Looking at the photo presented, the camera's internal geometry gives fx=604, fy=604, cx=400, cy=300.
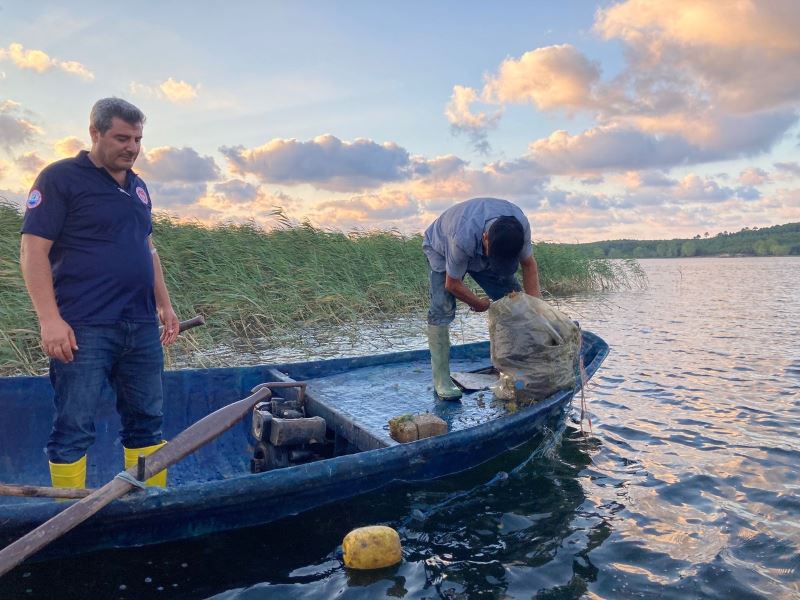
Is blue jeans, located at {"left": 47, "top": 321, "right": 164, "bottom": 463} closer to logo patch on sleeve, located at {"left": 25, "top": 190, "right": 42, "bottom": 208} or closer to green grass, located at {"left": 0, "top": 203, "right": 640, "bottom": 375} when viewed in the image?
logo patch on sleeve, located at {"left": 25, "top": 190, "right": 42, "bottom": 208}

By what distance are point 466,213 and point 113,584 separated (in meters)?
3.26

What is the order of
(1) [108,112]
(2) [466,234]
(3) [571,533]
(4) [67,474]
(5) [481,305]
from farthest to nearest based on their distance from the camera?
(5) [481,305]
(2) [466,234]
(3) [571,533]
(4) [67,474]
(1) [108,112]

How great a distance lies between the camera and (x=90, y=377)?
3.08 m

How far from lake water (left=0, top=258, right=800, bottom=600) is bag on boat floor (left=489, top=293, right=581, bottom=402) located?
1.96ft

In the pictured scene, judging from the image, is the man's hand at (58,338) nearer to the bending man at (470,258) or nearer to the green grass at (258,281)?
the bending man at (470,258)

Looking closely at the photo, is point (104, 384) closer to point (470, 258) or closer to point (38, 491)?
point (38, 491)

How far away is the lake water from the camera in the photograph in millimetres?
3045

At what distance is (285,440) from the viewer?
383 cm

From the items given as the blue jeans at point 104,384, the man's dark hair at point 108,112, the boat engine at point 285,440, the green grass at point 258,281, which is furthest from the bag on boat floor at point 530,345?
the green grass at point 258,281

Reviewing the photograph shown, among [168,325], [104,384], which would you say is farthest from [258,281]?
[104,384]

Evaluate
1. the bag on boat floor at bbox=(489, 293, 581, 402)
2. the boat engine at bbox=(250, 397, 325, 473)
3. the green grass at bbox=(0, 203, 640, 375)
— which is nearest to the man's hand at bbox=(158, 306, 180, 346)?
the boat engine at bbox=(250, 397, 325, 473)

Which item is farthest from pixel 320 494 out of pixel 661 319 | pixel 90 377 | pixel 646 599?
pixel 661 319

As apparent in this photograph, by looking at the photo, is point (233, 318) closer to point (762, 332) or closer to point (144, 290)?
point (144, 290)

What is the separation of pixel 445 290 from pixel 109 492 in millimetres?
2939
